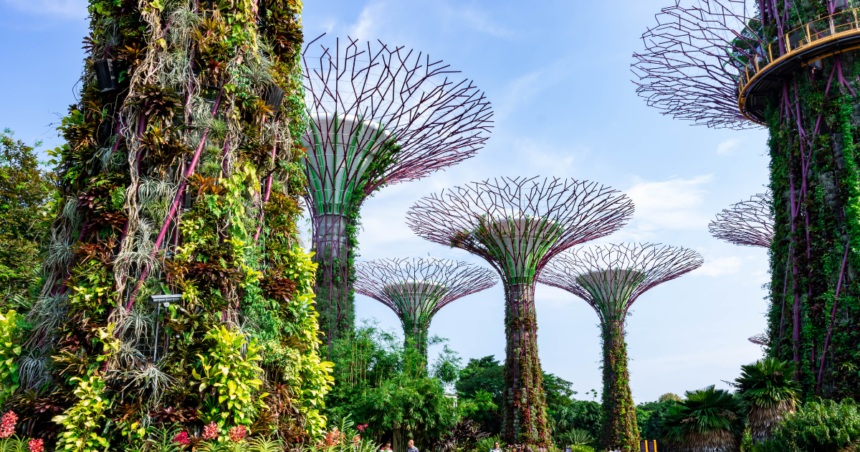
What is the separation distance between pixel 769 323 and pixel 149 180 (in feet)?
45.1

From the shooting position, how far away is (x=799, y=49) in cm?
1288

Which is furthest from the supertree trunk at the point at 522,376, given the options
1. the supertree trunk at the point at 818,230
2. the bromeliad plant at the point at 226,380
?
the bromeliad plant at the point at 226,380

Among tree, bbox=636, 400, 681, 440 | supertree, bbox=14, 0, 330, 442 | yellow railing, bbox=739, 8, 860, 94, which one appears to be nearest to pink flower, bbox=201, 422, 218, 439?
supertree, bbox=14, 0, 330, 442

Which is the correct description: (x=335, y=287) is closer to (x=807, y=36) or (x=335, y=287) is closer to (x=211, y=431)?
(x=211, y=431)

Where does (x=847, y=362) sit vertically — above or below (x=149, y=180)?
below

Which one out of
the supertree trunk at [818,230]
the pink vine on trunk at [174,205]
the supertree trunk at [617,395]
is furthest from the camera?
the supertree trunk at [617,395]

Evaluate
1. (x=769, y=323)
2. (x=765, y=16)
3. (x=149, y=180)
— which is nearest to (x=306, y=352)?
(x=149, y=180)

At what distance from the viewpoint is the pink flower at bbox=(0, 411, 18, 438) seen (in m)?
4.39

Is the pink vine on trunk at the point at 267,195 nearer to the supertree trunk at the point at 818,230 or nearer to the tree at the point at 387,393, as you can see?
the tree at the point at 387,393

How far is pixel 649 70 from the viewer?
649 inches

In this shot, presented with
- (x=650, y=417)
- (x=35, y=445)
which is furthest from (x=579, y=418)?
(x=35, y=445)

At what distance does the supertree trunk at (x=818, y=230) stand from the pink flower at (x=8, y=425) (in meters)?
13.3

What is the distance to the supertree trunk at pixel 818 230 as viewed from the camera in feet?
39.4

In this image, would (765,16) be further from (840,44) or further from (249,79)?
(249,79)
